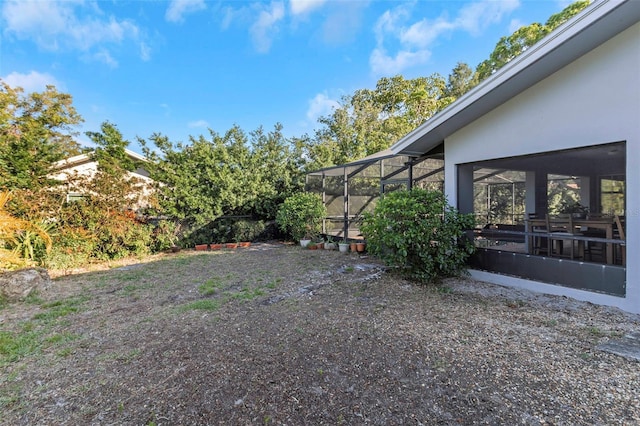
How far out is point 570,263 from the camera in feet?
15.9

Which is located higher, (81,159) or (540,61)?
(540,61)

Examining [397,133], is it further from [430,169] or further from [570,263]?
[570,263]

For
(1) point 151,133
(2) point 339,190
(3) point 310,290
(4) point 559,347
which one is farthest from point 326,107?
(4) point 559,347

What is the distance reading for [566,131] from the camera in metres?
4.69

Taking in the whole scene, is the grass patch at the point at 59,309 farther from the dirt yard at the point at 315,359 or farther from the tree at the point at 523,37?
the tree at the point at 523,37

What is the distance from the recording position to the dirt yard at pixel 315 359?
2.27 m

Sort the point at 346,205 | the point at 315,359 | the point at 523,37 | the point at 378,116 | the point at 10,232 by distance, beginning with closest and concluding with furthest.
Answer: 1. the point at 315,359
2. the point at 10,232
3. the point at 346,205
4. the point at 378,116
5. the point at 523,37

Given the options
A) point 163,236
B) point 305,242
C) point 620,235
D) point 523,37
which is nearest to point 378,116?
point 523,37

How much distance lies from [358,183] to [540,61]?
6.64m

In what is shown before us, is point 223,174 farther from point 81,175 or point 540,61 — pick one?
point 540,61

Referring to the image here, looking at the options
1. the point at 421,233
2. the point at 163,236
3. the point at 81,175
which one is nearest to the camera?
the point at 421,233

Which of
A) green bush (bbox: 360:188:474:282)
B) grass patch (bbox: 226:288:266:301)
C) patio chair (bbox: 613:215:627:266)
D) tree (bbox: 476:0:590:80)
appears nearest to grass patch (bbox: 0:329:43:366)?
grass patch (bbox: 226:288:266:301)

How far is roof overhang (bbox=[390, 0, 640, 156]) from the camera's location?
3.89 meters

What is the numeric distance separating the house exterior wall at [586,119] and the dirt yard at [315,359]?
763 mm
